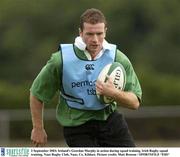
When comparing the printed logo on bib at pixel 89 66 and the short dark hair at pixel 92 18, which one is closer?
the short dark hair at pixel 92 18

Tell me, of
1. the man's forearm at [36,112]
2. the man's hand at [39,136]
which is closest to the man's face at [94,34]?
the man's forearm at [36,112]

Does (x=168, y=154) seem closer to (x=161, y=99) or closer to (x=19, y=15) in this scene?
(x=161, y=99)

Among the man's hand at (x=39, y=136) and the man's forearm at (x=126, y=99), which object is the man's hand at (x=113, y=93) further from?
the man's hand at (x=39, y=136)

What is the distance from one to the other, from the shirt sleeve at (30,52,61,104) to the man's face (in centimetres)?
34

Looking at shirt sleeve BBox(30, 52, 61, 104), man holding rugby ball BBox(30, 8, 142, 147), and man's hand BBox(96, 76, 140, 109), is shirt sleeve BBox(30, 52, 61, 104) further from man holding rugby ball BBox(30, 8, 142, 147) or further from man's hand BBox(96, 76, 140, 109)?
man's hand BBox(96, 76, 140, 109)

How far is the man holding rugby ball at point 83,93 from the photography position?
27.5 feet

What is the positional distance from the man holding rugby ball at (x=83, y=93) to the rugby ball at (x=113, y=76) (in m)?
0.06

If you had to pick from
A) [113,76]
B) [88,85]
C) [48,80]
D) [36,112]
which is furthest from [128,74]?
[36,112]

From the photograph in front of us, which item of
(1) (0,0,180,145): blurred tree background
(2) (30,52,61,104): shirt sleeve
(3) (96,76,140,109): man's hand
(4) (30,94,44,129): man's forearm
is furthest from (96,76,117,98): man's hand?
(1) (0,0,180,145): blurred tree background

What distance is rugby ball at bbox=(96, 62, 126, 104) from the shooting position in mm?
8250

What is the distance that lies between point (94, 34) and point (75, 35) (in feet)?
60.7

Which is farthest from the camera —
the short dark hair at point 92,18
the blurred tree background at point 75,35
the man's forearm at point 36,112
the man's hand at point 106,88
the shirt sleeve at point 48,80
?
the blurred tree background at point 75,35

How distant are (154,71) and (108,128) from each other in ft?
56.1

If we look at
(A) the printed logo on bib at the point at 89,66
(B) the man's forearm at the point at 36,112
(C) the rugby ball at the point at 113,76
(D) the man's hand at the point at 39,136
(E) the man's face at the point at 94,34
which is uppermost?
(E) the man's face at the point at 94,34
